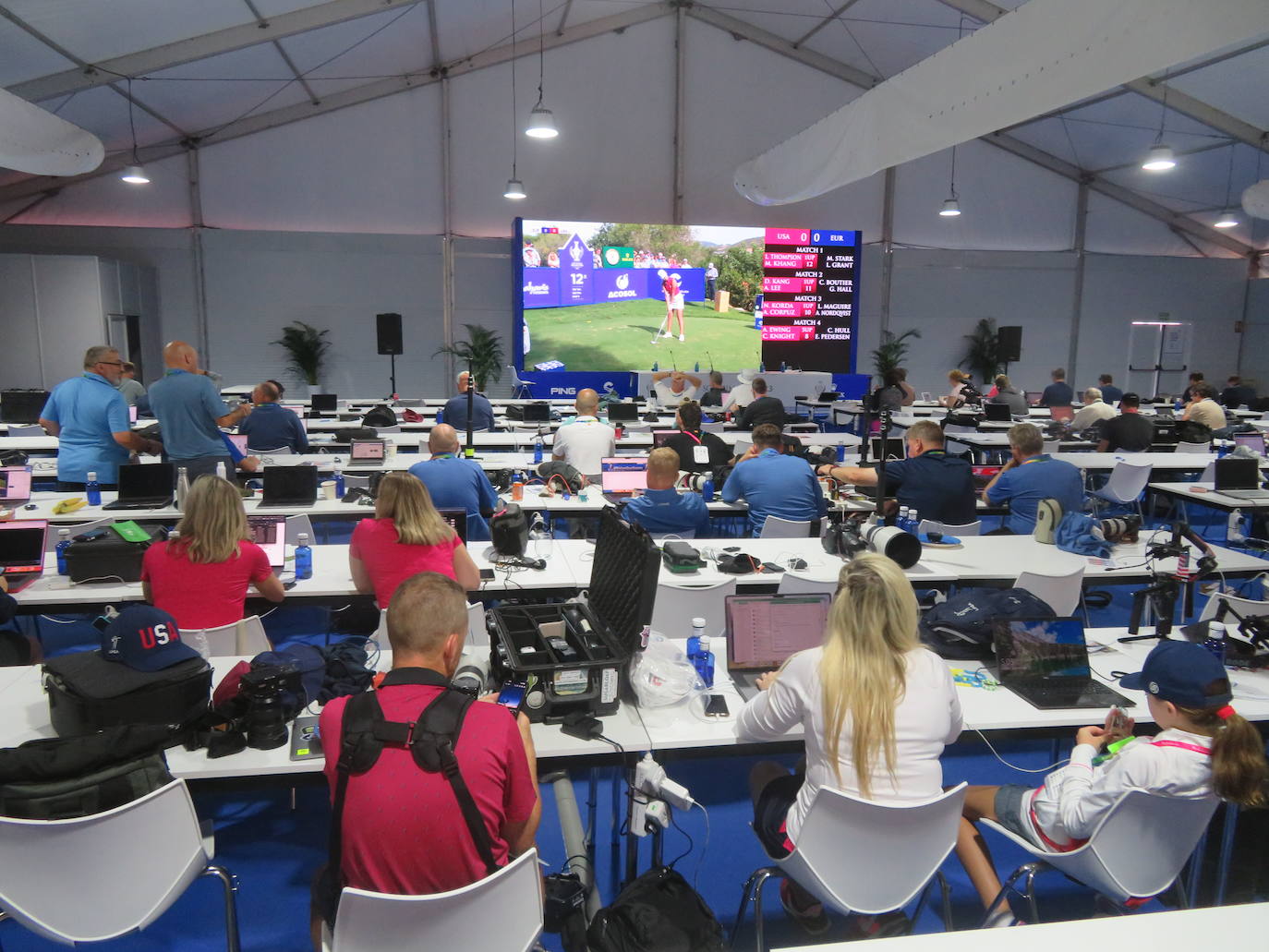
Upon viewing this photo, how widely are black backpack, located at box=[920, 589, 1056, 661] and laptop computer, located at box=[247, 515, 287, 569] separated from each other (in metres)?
2.99

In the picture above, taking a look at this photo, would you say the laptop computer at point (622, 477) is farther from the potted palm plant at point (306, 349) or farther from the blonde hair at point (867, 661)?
the potted palm plant at point (306, 349)

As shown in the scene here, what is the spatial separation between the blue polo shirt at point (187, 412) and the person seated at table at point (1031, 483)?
5.19m

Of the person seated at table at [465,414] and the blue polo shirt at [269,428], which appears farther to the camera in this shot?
the person seated at table at [465,414]

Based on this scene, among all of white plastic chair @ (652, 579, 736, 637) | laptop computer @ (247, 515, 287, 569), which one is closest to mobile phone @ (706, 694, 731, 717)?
white plastic chair @ (652, 579, 736, 637)

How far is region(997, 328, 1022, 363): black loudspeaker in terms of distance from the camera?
16.4 meters

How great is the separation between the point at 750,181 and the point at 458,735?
32.6 ft

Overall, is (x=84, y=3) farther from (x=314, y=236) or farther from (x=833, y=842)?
(x=833, y=842)

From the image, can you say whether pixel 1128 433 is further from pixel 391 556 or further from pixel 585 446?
pixel 391 556

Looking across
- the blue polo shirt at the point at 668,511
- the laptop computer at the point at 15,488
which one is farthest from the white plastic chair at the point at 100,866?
the laptop computer at the point at 15,488

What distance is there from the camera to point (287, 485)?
5586 mm

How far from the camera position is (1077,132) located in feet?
50.1

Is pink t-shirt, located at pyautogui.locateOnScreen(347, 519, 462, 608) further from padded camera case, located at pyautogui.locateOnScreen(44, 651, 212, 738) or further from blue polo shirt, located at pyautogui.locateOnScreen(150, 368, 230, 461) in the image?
blue polo shirt, located at pyautogui.locateOnScreen(150, 368, 230, 461)

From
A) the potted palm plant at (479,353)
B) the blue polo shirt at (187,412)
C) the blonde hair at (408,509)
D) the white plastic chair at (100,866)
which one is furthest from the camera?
the potted palm plant at (479,353)

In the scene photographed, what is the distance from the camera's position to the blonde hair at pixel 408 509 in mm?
3652
